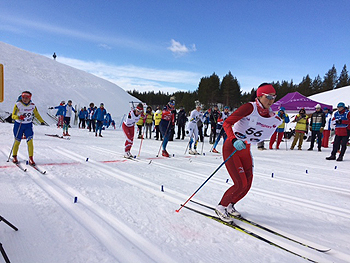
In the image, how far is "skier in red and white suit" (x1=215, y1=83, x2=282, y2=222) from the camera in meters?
2.91

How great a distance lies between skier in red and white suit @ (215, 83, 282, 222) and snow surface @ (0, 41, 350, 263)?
19.2 inches

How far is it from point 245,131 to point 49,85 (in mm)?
38222

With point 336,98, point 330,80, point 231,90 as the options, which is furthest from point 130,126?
point 330,80

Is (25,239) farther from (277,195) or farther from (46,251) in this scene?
(277,195)

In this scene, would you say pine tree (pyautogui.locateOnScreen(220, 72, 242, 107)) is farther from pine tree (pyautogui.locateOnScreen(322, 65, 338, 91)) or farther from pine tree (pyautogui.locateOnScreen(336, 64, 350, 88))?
pine tree (pyautogui.locateOnScreen(336, 64, 350, 88))

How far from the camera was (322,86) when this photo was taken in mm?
71125

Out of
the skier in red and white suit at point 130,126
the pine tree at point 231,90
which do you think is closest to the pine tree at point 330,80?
the pine tree at point 231,90

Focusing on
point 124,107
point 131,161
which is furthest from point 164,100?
point 131,161

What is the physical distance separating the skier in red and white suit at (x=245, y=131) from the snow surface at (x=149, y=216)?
1.60 ft

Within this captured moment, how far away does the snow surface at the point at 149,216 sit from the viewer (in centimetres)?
234

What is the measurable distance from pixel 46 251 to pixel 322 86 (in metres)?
86.3

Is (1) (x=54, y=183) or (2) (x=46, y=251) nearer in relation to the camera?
(2) (x=46, y=251)

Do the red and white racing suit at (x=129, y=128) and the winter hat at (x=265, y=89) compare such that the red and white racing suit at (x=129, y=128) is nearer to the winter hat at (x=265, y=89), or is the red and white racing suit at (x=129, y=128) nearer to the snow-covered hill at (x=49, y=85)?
the winter hat at (x=265, y=89)

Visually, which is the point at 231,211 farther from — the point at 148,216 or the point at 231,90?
the point at 231,90
